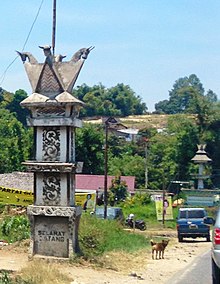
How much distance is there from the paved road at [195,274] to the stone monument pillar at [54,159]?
2.96 metres

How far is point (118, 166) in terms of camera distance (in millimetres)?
74688

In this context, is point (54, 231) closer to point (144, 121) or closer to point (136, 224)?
point (136, 224)

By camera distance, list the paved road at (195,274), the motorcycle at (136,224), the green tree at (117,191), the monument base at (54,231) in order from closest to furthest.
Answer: the paved road at (195,274), the monument base at (54,231), the motorcycle at (136,224), the green tree at (117,191)

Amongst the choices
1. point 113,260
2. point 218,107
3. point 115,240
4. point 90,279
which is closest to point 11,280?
point 90,279

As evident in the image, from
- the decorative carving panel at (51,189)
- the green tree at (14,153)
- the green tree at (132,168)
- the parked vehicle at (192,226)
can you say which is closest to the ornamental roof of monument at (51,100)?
the decorative carving panel at (51,189)

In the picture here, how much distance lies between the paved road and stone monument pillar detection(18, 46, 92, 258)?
116 inches

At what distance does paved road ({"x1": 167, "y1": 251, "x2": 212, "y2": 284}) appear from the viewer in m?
16.6

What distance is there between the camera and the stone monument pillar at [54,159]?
723 inches

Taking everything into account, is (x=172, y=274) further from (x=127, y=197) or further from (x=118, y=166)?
(x=118, y=166)

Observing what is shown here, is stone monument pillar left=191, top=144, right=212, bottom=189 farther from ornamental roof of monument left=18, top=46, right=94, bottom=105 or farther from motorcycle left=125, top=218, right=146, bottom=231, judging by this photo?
ornamental roof of monument left=18, top=46, right=94, bottom=105

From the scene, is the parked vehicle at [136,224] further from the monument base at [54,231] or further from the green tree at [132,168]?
the green tree at [132,168]

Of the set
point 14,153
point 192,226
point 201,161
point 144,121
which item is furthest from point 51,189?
point 144,121

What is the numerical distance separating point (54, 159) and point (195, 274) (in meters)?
4.93

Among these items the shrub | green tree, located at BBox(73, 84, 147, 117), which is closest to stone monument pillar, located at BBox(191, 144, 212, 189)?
the shrub
